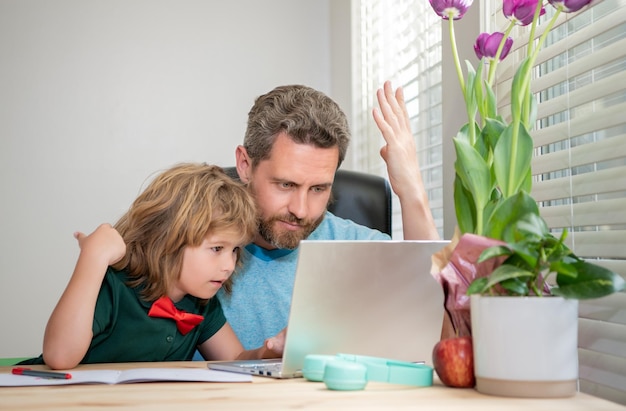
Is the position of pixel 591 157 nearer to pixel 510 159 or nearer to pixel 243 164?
pixel 510 159

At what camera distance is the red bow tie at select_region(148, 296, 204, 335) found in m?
1.61

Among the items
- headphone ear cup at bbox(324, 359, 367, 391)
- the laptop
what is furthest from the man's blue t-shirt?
headphone ear cup at bbox(324, 359, 367, 391)

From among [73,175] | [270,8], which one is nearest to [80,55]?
[73,175]

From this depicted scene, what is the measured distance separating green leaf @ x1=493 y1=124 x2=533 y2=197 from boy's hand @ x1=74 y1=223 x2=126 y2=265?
29.9 inches

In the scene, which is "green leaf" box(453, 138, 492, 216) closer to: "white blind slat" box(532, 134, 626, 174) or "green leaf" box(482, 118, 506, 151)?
"green leaf" box(482, 118, 506, 151)

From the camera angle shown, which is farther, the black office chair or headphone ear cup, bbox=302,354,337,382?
the black office chair

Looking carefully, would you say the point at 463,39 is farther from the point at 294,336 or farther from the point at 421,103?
the point at 294,336

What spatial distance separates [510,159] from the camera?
3.43ft

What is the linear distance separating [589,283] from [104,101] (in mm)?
2713

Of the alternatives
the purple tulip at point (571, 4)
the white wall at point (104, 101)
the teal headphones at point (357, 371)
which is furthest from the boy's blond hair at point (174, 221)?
the white wall at point (104, 101)

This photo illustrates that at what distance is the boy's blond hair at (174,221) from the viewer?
64.9 inches

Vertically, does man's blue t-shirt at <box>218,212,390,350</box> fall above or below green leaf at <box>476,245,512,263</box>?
below

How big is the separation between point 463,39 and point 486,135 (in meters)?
0.84

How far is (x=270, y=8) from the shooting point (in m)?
3.42
